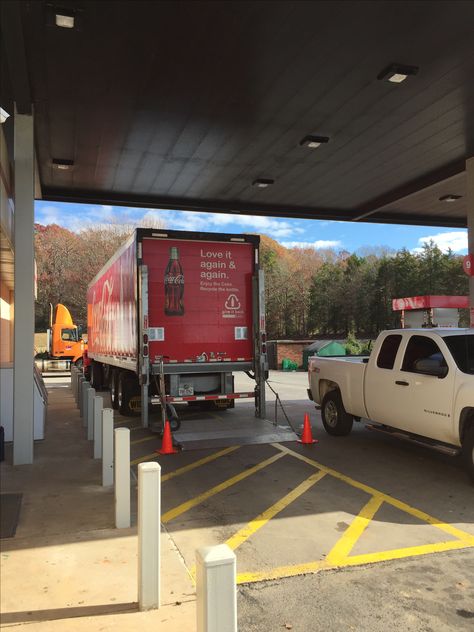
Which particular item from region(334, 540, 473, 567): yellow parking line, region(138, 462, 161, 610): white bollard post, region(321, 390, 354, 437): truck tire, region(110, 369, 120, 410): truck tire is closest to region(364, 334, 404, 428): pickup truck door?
region(321, 390, 354, 437): truck tire

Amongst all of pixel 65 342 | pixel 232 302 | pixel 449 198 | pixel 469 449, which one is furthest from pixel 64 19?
pixel 65 342

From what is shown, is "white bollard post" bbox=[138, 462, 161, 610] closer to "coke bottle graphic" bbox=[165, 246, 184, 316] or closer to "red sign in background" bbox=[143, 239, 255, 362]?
"red sign in background" bbox=[143, 239, 255, 362]

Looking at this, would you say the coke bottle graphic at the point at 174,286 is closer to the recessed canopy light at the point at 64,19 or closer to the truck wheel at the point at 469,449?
the recessed canopy light at the point at 64,19

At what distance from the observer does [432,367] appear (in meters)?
7.17

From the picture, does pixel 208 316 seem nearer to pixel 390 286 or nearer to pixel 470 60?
pixel 470 60

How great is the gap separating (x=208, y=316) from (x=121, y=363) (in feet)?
8.80

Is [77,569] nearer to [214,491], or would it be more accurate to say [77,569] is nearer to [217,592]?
[217,592]

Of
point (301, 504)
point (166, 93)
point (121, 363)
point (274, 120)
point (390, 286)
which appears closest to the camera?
point (301, 504)

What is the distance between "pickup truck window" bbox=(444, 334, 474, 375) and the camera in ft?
23.2

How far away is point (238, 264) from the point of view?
11.1 m

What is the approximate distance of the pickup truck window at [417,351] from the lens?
7.85 meters

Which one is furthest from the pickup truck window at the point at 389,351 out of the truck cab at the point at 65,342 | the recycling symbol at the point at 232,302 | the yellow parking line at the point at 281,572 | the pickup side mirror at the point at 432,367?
the truck cab at the point at 65,342

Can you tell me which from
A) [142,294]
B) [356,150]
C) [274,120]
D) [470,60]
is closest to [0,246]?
[142,294]

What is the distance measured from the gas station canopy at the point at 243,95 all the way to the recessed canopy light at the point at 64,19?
0.07 ft
